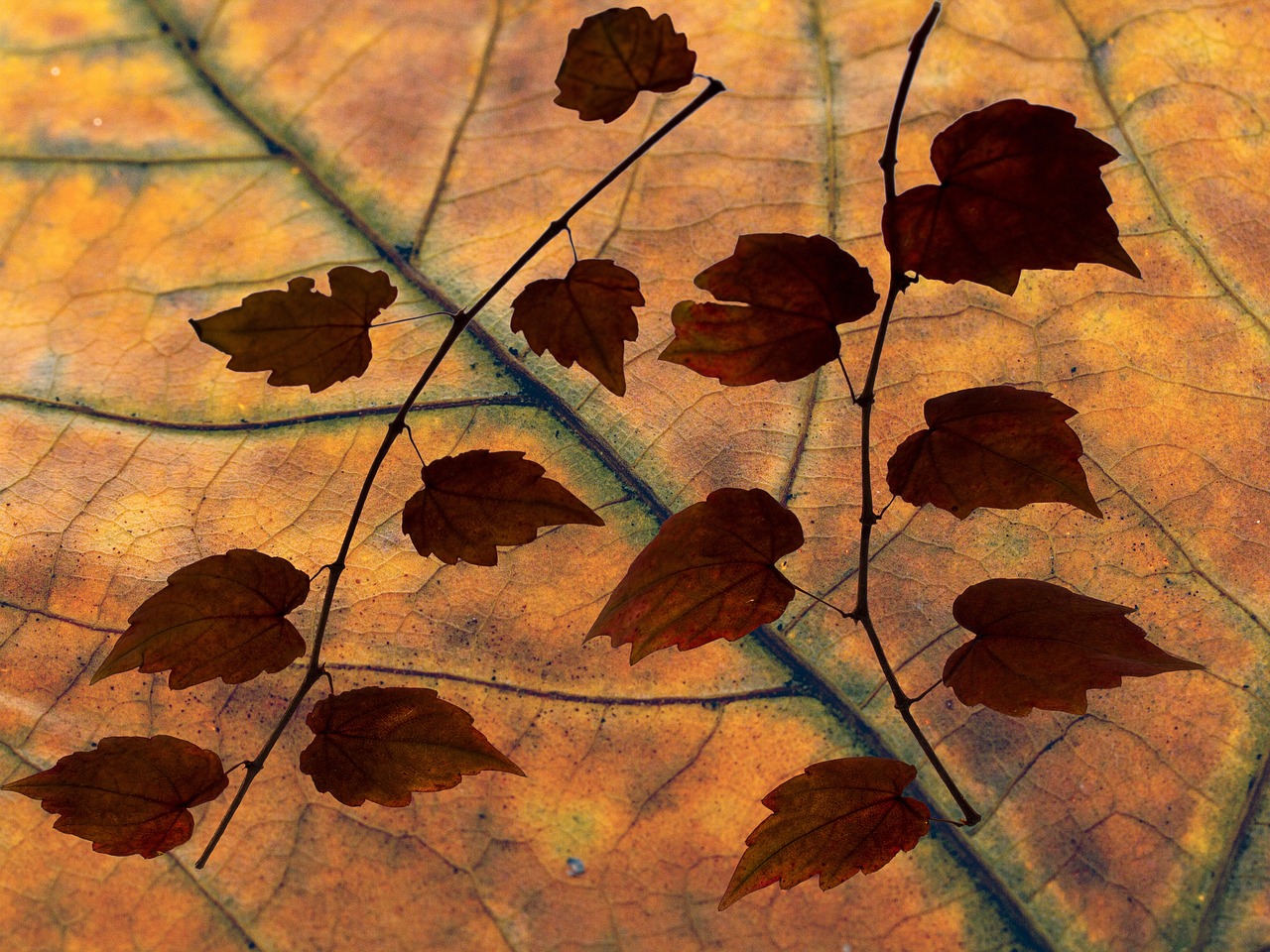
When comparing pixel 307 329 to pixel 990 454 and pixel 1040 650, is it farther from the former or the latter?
pixel 1040 650

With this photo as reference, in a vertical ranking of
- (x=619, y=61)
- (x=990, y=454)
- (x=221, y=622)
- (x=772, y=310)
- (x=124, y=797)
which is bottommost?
(x=124, y=797)

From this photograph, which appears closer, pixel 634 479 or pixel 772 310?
pixel 772 310

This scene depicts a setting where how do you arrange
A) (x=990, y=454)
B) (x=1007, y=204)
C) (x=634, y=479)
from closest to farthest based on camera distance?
(x=1007, y=204) → (x=990, y=454) → (x=634, y=479)

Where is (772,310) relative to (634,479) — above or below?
above

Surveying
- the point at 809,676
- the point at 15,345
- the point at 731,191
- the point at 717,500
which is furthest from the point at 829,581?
the point at 15,345

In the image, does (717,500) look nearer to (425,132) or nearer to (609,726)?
(609,726)

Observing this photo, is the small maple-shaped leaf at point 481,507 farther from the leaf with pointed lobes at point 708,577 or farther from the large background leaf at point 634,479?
the large background leaf at point 634,479

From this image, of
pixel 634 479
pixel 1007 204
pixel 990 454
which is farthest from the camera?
pixel 634 479

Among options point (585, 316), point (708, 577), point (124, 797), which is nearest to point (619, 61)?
point (585, 316)
